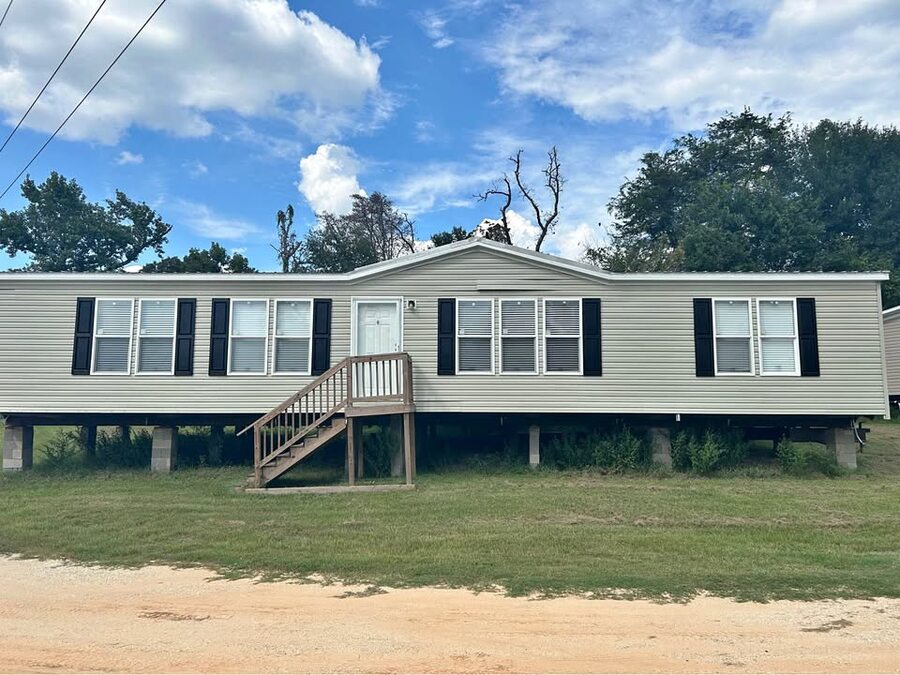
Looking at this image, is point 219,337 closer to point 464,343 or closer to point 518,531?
point 464,343

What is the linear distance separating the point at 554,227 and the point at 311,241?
1371 centimetres

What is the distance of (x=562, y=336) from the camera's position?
12.2 meters

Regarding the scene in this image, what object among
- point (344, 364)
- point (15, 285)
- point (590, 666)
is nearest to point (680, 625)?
point (590, 666)

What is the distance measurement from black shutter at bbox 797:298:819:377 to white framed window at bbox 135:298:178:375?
39.3ft

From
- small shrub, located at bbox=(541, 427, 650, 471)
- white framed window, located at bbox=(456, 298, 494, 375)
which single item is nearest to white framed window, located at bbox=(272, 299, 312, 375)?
white framed window, located at bbox=(456, 298, 494, 375)

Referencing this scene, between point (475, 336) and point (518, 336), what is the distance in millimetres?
825

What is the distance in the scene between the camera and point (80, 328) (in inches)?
495

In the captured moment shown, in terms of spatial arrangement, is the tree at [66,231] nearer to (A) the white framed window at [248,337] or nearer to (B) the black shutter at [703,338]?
(A) the white framed window at [248,337]

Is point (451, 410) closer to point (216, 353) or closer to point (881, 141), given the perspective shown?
point (216, 353)

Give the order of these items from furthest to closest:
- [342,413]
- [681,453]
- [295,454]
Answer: [681,453] → [342,413] → [295,454]

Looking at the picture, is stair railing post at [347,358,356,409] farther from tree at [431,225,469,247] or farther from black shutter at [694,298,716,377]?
tree at [431,225,469,247]

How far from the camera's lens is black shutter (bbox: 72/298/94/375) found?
40.9 feet

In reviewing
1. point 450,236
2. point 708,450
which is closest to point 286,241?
point 450,236

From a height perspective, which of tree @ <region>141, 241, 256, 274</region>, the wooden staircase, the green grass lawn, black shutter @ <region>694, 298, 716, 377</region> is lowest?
the green grass lawn
